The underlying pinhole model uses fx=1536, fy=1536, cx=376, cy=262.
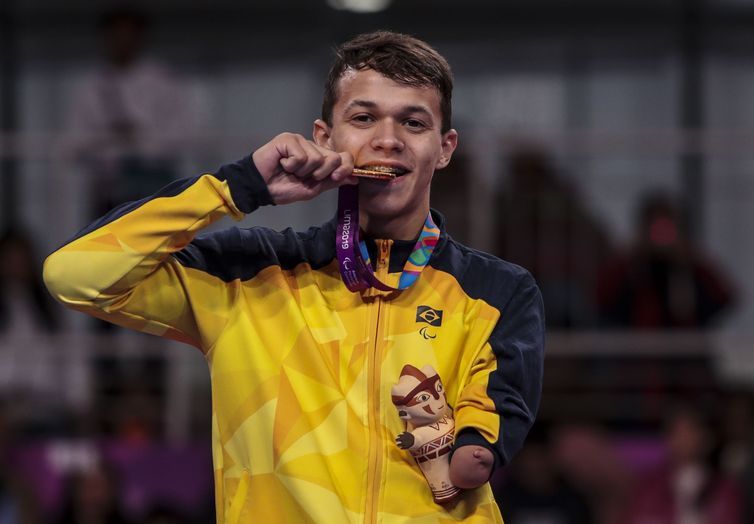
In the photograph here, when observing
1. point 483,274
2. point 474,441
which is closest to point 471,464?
point 474,441

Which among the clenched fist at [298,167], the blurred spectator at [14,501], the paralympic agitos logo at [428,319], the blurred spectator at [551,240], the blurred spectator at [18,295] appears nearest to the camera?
the clenched fist at [298,167]

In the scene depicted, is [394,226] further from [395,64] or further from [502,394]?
[502,394]

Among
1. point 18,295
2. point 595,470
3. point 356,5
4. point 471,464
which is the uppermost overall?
point 356,5

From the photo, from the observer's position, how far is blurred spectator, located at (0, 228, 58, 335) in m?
7.52

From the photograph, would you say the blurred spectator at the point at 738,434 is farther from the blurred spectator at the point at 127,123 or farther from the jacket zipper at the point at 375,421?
the jacket zipper at the point at 375,421

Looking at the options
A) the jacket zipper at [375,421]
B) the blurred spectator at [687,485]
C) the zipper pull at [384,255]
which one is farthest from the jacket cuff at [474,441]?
the blurred spectator at [687,485]

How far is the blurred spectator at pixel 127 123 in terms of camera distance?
7289 millimetres

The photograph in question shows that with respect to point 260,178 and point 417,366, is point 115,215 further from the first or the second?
point 417,366

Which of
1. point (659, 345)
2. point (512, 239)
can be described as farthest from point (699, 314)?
point (512, 239)

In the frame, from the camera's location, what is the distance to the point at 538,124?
11.4 meters

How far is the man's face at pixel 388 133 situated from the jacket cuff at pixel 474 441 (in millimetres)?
508

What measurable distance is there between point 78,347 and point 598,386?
2.50 metres

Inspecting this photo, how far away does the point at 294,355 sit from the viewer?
308cm

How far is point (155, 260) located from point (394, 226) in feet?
1.71
